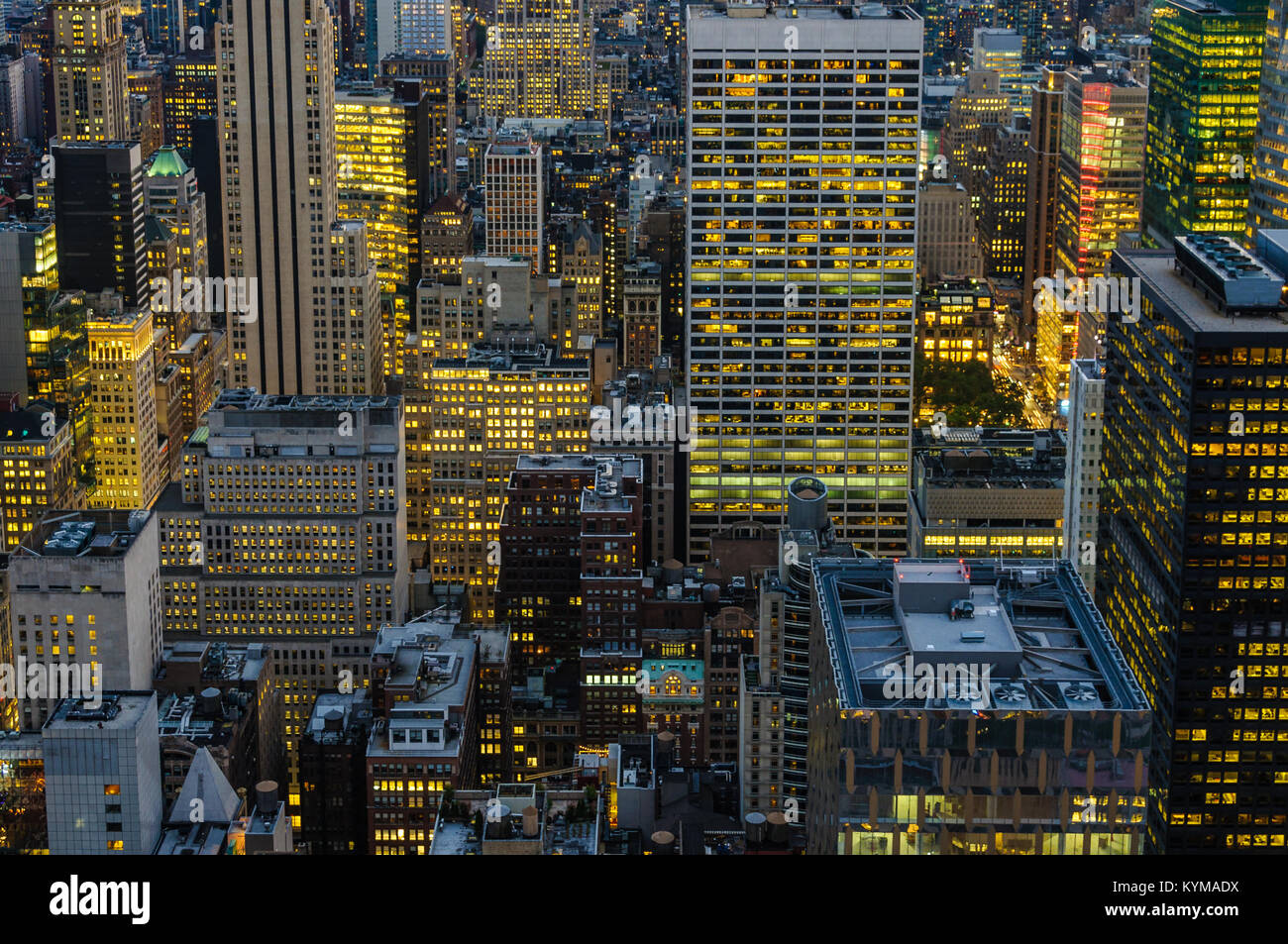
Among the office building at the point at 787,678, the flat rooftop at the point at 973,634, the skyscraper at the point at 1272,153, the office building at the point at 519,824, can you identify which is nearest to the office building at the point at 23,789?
the office building at the point at 519,824

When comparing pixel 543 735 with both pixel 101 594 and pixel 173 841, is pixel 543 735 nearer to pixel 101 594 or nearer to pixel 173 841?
pixel 101 594

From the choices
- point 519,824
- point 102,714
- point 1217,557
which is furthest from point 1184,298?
point 102,714

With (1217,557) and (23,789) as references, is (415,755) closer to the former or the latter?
(23,789)

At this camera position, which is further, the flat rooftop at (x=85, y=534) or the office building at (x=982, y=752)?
the flat rooftop at (x=85, y=534)

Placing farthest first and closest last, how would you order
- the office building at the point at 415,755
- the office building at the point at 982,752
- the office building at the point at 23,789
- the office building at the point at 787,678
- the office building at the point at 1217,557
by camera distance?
the office building at the point at 415,755 < the office building at the point at 23,789 < the office building at the point at 787,678 < the office building at the point at 1217,557 < the office building at the point at 982,752

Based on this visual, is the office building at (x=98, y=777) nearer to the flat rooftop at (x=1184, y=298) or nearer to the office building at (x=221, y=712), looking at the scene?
the office building at (x=221, y=712)

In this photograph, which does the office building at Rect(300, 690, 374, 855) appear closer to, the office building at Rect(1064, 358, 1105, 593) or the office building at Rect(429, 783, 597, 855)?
the office building at Rect(429, 783, 597, 855)
